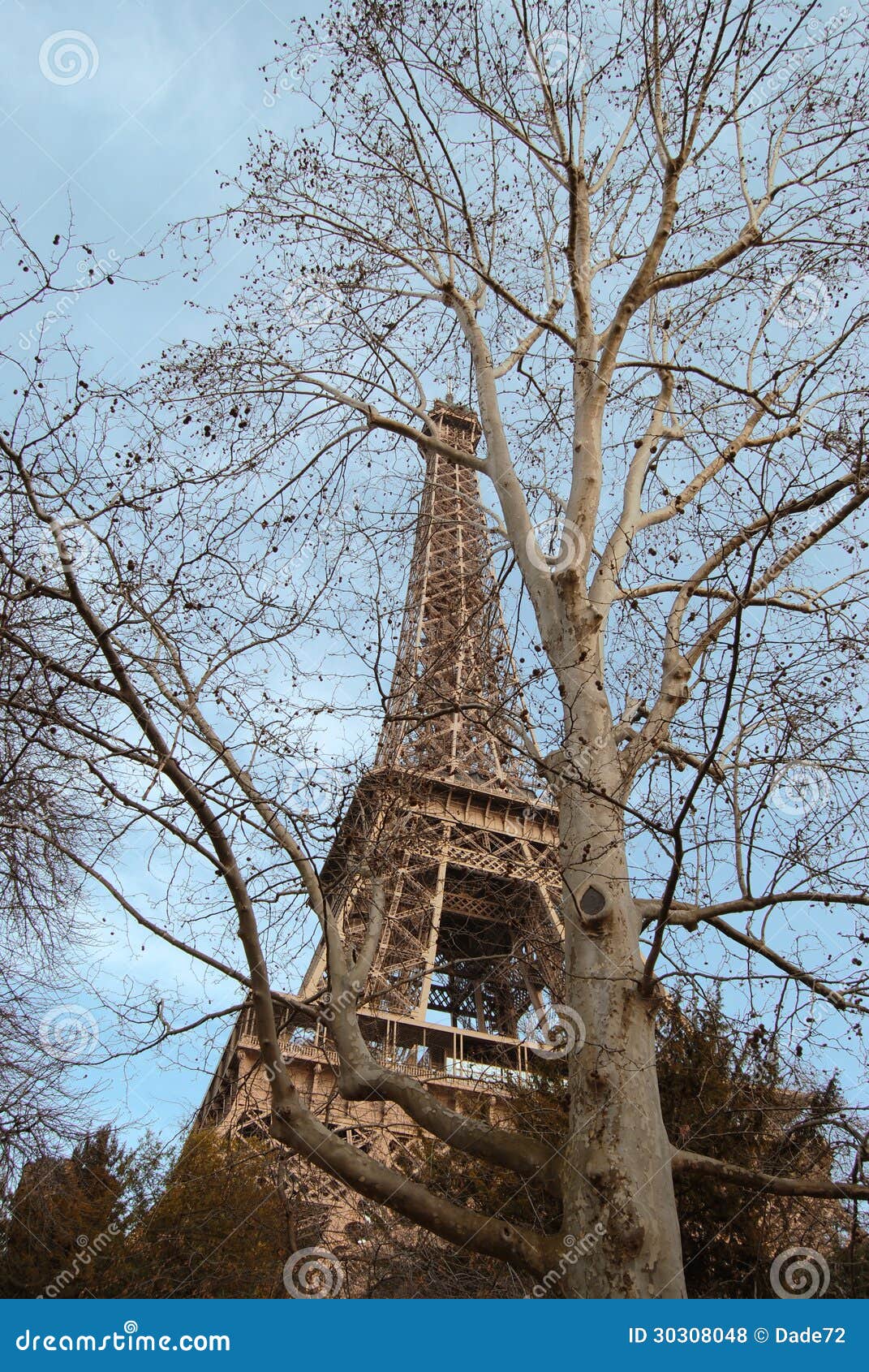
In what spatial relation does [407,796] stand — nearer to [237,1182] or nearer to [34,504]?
[34,504]

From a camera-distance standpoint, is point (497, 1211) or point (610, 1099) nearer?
point (610, 1099)

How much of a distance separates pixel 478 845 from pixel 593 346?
17.6m

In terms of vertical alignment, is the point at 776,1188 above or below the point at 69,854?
below

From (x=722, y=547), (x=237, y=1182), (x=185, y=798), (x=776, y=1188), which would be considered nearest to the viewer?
(x=776, y=1188)

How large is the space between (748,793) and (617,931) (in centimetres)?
91

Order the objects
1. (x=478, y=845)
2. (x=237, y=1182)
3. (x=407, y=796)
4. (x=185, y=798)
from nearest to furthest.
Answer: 1. (x=185, y=798)
2. (x=407, y=796)
3. (x=237, y=1182)
4. (x=478, y=845)

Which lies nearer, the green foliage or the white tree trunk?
the white tree trunk

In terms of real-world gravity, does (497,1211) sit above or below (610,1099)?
below

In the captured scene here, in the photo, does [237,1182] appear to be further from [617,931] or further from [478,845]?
[478,845]

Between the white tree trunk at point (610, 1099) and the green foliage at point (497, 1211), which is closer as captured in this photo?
the white tree trunk at point (610, 1099)

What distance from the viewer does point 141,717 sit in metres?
3.87

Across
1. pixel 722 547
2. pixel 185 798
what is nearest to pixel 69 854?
pixel 185 798

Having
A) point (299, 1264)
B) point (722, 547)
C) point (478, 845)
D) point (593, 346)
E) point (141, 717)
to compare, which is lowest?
point (299, 1264)

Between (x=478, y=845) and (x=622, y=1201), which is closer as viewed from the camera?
(x=622, y=1201)
